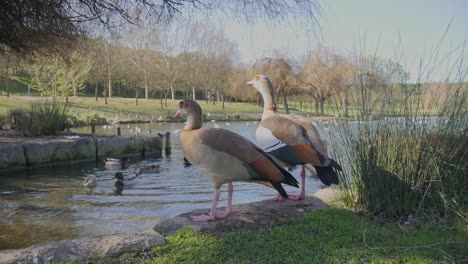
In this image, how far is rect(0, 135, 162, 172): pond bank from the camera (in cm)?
1167

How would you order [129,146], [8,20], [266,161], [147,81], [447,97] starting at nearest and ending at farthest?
[266,161] < [447,97] < [8,20] < [129,146] < [147,81]

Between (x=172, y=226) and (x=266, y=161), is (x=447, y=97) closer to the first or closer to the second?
(x=266, y=161)

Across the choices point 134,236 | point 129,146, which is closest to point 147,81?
point 129,146

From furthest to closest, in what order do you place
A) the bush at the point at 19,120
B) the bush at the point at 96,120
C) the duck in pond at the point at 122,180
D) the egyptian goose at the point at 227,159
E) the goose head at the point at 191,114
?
the bush at the point at 96,120 < the bush at the point at 19,120 < the duck in pond at the point at 122,180 < the goose head at the point at 191,114 < the egyptian goose at the point at 227,159

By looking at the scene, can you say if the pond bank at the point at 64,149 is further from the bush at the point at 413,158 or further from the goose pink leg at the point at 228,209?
the bush at the point at 413,158

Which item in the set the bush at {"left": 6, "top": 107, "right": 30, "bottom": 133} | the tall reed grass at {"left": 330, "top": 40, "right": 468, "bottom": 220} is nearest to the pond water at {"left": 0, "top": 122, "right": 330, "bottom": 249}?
the tall reed grass at {"left": 330, "top": 40, "right": 468, "bottom": 220}

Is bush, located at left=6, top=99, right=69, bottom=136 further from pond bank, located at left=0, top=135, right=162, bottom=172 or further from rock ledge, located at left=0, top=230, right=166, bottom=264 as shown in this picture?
rock ledge, located at left=0, top=230, right=166, bottom=264

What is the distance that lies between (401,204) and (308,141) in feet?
3.89

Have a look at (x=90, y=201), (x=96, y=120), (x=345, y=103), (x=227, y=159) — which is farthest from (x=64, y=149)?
(x=96, y=120)

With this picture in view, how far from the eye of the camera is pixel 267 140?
529 centimetres

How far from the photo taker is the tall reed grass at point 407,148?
189 inches

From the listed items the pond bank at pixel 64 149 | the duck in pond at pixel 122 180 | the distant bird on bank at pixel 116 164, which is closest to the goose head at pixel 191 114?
the duck in pond at pixel 122 180

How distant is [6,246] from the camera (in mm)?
5277

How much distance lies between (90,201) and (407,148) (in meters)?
5.53
